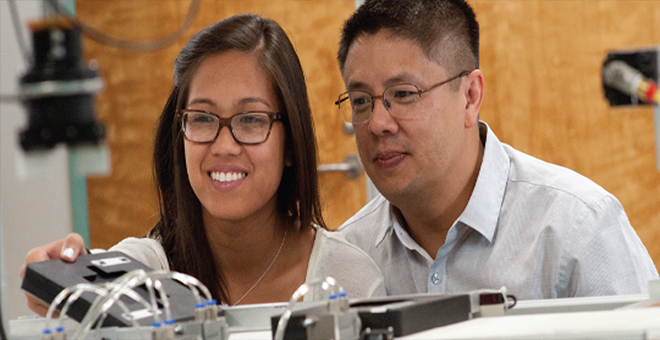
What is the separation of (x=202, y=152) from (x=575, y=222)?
777 millimetres

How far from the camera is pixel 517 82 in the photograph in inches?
94.4

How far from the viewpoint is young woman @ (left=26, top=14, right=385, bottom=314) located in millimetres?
1373

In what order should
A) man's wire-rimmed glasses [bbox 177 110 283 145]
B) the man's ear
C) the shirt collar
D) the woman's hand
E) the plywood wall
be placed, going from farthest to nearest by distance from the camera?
the plywood wall → the man's ear → the shirt collar → man's wire-rimmed glasses [bbox 177 110 283 145] → the woman's hand

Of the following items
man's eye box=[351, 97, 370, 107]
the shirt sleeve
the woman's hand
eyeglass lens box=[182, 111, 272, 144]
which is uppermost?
man's eye box=[351, 97, 370, 107]

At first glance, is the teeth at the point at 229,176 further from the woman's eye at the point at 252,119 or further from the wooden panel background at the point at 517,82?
the wooden panel background at the point at 517,82

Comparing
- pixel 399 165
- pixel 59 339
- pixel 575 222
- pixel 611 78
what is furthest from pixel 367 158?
pixel 59 339

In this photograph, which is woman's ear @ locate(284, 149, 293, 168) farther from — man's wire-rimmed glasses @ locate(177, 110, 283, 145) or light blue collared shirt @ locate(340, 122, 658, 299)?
light blue collared shirt @ locate(340, 122, 658, 299)

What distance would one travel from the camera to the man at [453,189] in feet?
4.73

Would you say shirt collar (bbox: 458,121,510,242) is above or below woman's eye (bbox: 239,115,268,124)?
below

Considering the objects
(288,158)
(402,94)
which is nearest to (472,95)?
(402,94)

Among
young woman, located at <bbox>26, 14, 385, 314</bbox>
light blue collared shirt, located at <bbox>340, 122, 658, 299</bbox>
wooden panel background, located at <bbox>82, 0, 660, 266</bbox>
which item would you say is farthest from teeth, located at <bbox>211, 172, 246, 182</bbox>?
wooden panel background, located at <bbox>82, 0, 660, 266</bbox>

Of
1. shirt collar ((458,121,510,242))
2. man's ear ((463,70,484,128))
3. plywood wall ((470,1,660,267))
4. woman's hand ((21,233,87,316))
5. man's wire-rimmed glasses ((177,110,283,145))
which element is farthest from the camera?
plywood wall ((470,1,660,267))

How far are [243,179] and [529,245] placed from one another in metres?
0.62

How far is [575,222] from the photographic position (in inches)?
56.8
